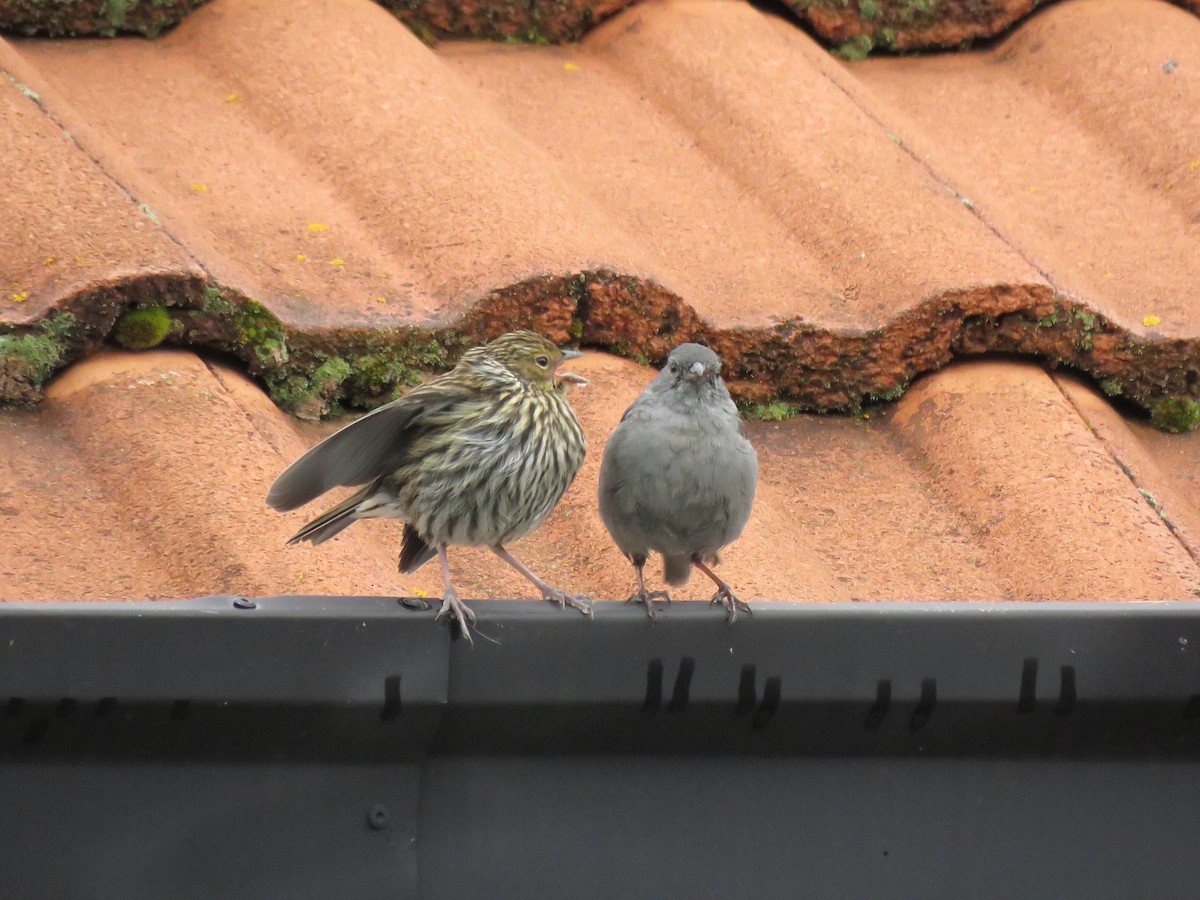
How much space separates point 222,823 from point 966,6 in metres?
3.76

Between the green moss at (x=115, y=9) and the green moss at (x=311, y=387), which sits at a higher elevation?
the green moss at (x=115, y=9)

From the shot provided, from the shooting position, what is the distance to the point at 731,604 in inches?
111

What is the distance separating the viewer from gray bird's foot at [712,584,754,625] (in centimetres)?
261

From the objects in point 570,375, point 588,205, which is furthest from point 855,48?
point 570,375

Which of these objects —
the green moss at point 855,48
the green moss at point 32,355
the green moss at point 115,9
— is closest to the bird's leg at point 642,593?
the green moss at point 32,355

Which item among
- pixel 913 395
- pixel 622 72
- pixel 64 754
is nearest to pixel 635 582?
pixel 913 395

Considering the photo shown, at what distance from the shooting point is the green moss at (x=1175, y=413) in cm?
386

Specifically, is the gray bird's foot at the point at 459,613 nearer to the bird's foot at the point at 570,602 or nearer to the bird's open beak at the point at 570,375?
the bird's foot at the point at 570,602

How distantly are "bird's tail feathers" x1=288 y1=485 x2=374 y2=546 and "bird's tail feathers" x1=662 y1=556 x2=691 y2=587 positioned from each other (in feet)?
2.70

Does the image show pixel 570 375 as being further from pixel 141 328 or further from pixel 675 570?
pixel 141 328

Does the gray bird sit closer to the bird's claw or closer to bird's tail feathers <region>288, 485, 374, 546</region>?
the bird's claw

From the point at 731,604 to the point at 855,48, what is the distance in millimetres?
2735

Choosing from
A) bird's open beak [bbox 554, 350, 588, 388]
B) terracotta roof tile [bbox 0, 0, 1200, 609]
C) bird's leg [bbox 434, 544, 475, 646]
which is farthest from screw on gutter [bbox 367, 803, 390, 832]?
bird's open beak [bbox 554, 350, 588, 388]

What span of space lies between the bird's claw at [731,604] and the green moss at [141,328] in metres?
1.29
